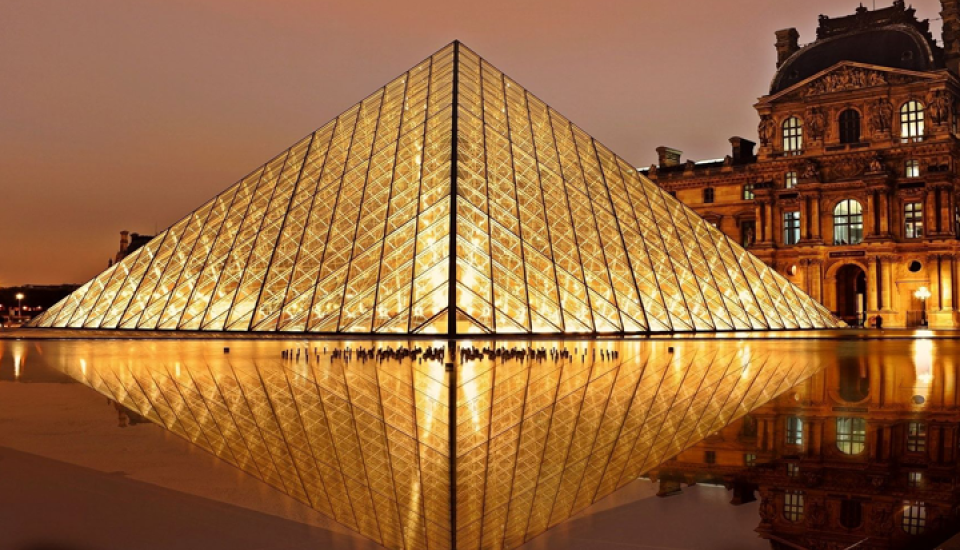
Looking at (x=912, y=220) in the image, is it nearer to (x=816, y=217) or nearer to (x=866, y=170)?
(x=866, y=170)

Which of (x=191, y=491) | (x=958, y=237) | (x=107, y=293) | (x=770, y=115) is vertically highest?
(x=770, y=115)

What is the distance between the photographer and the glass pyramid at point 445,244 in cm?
2744

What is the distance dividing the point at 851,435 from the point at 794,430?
494 millimetres

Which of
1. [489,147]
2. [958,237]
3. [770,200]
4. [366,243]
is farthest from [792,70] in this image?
[366,243]

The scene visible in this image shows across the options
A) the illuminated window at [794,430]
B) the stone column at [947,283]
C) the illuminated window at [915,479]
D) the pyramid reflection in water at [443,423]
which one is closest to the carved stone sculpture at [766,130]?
the stone column at [947,283]

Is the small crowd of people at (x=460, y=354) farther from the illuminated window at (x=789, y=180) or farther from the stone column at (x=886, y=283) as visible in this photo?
the illuminated window at (x=789, y=180)

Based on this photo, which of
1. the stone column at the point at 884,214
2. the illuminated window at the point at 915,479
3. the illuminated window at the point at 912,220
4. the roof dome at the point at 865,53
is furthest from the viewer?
the roof dome at the point at 865,53

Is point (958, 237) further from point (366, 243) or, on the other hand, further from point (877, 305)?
point (366, 243)

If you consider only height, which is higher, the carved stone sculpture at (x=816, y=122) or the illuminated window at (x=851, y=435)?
the carved stone sculpture at (x=816, y=122)

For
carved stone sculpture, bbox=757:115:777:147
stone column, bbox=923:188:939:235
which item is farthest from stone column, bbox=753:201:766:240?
stone column, bbox=923:188:939:235

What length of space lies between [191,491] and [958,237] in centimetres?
5372

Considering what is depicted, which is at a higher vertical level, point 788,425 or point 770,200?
point 770,200

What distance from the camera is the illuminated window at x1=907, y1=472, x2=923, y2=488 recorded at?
250 inches

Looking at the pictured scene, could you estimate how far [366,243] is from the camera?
29141mm
